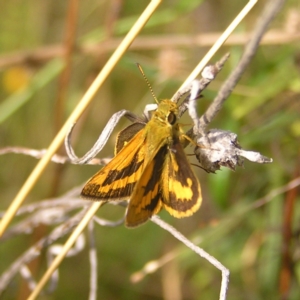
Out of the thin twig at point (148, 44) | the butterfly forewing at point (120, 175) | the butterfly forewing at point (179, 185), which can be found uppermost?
the thin twig at point (148, 44)

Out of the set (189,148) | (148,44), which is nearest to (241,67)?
(189,148)

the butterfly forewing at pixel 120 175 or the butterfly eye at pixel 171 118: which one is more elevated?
the butterfly eye at pixel 171 118

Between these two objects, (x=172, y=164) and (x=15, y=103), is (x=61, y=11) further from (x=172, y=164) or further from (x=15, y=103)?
(x=172, y=164)

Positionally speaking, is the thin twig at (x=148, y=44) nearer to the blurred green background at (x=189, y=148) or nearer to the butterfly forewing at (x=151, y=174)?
the blurred green background at (x=189, y=148)

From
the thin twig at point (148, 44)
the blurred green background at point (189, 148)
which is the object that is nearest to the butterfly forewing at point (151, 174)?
Answer: the blurred green background at point (189, 148)

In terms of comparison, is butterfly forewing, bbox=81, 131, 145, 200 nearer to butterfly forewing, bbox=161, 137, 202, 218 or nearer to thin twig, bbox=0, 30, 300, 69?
butterfly forewing, bbox=161, 137, 202, 218

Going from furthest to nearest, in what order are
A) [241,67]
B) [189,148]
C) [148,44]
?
[148,44] → [189,148] → [241,67]

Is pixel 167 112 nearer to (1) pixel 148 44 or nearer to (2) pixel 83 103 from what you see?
(2) pixel 83 103

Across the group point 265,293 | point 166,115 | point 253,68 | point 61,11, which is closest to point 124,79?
point 61,11
